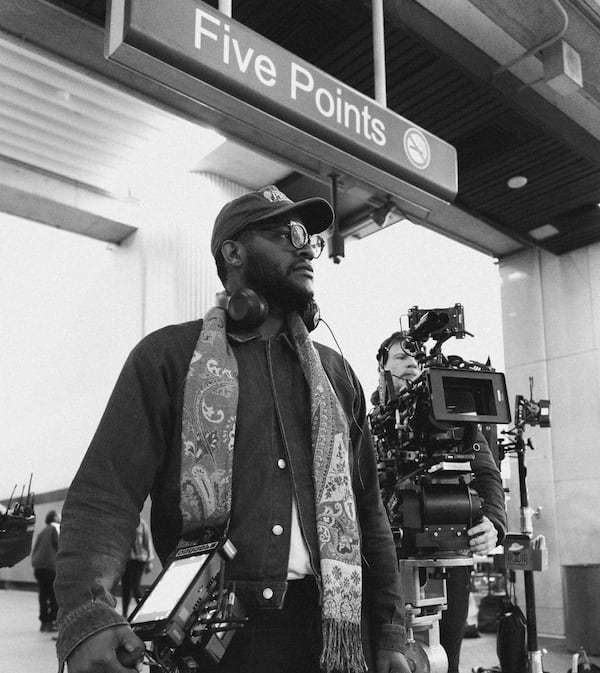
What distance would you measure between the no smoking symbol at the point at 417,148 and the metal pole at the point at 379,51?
0.29 meters

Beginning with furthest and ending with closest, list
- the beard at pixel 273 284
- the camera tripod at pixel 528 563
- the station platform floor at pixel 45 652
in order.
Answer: the station platform floor at pixel 45 652 < the camera tripod at pixel 528 563 < the beard at pixel 273 284

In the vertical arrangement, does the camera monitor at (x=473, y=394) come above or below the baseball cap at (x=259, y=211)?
below

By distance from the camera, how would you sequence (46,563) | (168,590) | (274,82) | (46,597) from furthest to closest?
(46,563) → (46,597) → (274,82) → (168,590)

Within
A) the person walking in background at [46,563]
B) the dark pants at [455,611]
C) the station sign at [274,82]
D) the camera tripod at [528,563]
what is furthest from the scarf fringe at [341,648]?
the person walking in background at [46,563]

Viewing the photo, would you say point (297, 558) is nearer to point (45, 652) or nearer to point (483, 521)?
point (483, 521)

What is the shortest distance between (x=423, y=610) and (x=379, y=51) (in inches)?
104

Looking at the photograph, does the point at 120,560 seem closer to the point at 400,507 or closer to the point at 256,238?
the point at 256,238

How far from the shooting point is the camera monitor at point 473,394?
264cm

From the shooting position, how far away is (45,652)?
20.8ft

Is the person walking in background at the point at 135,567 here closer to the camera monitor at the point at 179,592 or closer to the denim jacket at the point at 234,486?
the denim jacket at the point at 234,486

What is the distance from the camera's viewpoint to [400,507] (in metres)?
2.79

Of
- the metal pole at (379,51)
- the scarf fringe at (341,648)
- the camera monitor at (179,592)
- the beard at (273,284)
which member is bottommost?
the scarf fringe at (341,648)

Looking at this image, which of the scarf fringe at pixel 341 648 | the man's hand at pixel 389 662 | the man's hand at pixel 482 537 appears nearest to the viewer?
the scarf fringe at pixel 341 648

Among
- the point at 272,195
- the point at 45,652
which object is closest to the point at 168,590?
the point at 272,195
